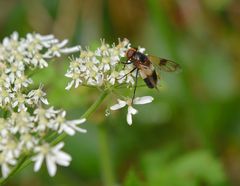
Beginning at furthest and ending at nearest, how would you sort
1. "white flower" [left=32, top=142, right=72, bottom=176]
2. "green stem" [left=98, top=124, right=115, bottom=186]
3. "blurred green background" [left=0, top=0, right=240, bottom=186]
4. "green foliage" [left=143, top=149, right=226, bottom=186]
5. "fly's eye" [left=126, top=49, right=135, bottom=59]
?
"blurred green background" [left=0, top=0, right=240, bottom=186]
"green stem" [left=98, top=124, right=115, bottom=186]
"green foliage" [left=143, top=149, right=226, bottom=186]
"fly's eye" [left=126, top=49, right=135, bottom=59]
"white flower" [left=32, top=142, right=72, bottom=176]

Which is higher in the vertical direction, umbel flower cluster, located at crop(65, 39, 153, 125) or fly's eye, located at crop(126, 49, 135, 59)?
fly's eye, located at crop(126, 49, 135, 59)

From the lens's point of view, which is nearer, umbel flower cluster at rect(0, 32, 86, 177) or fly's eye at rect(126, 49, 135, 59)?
umbel flower cluster at rect(0, 32, 86, 177)

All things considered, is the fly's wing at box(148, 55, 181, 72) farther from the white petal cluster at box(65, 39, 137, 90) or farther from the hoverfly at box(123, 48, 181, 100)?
the white petal cluster at box(65, 39, 137, 90)

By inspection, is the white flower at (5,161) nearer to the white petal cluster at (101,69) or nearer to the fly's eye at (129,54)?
the white petal cluster at (101,69)

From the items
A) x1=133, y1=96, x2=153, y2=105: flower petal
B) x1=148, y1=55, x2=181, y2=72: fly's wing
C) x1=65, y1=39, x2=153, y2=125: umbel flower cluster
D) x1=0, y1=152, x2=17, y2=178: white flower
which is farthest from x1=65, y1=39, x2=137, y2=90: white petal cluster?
x1=0, y1=152, x2=17, y2=178: white flower

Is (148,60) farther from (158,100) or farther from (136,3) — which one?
(136,3)

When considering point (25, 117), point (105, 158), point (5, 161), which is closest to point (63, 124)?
point (25, 117)

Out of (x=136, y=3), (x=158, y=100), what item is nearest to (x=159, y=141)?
(x=158, y=100)
